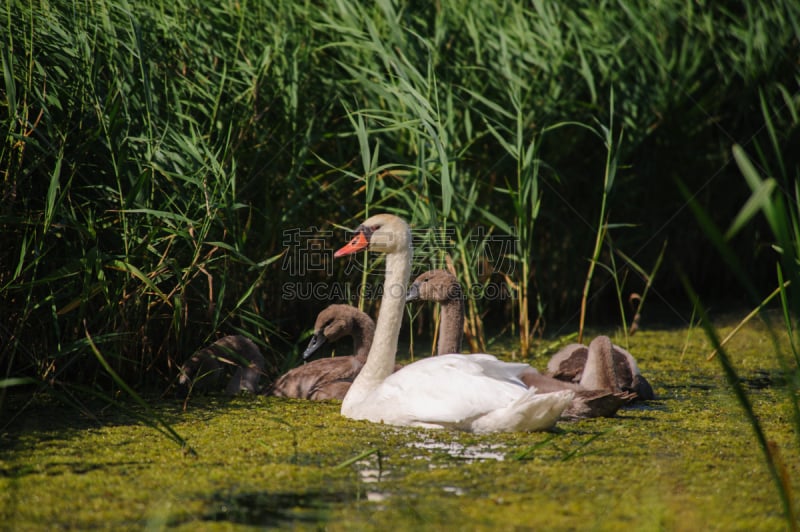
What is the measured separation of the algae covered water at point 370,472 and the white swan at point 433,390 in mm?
78

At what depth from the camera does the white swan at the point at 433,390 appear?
399 cm

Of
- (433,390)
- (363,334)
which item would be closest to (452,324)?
(363,334)

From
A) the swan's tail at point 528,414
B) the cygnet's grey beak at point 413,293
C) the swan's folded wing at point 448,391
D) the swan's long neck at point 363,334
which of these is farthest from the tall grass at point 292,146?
the swan's tail at point 528,414

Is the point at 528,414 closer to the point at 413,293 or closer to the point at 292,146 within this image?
the point at 413,293

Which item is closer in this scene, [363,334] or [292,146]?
[363,334]

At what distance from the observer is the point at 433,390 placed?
409 centimetres

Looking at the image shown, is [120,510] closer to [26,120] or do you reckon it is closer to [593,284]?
[26,120]

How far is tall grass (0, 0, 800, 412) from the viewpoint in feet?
14.6

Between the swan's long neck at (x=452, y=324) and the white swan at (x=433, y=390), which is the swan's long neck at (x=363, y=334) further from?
the white swan at (x=433, y=390)

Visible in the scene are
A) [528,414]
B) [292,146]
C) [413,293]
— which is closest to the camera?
[528,414]

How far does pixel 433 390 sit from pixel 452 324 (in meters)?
1.14

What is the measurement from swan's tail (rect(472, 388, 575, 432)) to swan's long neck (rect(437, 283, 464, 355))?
1131 mm

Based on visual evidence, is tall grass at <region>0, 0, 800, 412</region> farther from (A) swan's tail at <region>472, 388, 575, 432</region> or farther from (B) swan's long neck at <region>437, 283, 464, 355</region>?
(A) swan's tail at <region>472, 388, 575, 432</region>

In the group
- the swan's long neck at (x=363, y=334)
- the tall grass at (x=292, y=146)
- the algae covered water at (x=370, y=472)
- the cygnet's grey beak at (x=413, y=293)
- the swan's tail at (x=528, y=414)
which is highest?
the tall grass at (x=292, y=146)
